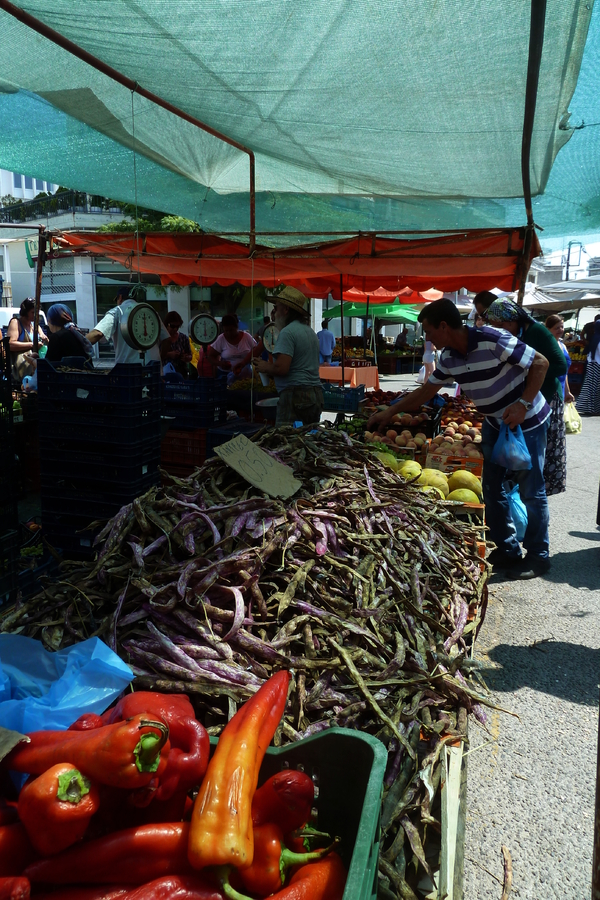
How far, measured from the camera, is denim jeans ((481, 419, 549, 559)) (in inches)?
198

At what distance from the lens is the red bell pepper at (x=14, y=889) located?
105 cm

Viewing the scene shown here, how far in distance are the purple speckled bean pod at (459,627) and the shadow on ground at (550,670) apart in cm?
105

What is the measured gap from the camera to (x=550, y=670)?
374 centimetres

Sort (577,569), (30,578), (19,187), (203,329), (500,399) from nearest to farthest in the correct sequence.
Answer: (30,578), (500,399), (577,569), (203,329), (19,187)

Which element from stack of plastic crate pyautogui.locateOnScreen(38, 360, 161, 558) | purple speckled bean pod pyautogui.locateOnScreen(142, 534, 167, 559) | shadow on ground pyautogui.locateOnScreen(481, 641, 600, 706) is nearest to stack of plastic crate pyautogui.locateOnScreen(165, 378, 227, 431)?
stack of plastic crate pyautogui.locateOnScreen(38, 360, 161, 558)

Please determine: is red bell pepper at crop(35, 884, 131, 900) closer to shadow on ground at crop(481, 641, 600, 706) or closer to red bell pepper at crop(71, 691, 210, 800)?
red bell pepper at crop(71, 691, 210, 800)

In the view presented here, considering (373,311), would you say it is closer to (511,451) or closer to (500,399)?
(500,399)

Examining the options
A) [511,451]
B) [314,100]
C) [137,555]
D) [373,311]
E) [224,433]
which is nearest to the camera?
[137,555]

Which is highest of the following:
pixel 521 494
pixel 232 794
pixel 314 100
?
pixel 314 100

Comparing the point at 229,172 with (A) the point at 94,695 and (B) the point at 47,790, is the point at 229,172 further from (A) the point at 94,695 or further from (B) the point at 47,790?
(B) the point at 47,790

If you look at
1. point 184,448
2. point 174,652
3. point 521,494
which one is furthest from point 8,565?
point 521,494

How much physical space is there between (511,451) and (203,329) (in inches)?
199

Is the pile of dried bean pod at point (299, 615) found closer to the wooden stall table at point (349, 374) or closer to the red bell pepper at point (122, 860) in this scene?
the red bell pepper at point (122, 860)

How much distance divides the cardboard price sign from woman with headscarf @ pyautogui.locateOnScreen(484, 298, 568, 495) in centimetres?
335
